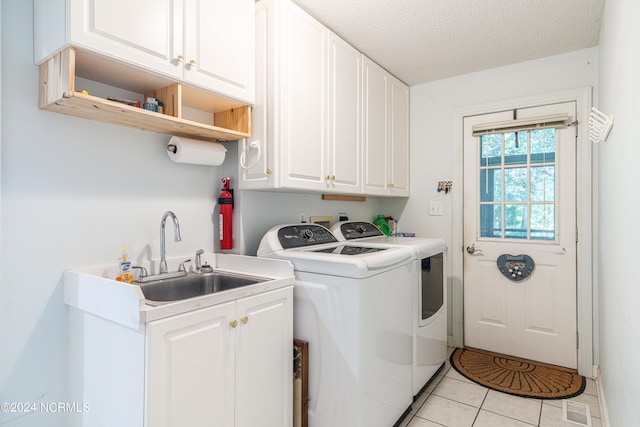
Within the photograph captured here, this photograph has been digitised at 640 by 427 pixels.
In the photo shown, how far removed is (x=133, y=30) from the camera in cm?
134

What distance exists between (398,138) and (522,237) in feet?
4.30

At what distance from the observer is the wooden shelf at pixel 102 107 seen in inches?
47.8

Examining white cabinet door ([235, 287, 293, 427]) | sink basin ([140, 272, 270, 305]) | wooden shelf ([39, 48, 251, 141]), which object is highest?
wooden shelf ([39, 48, 251, 141])

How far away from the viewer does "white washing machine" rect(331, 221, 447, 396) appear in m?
2.15

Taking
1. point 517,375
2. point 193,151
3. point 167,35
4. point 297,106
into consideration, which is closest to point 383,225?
point 517,375

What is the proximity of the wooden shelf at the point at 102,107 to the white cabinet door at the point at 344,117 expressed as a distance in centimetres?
64

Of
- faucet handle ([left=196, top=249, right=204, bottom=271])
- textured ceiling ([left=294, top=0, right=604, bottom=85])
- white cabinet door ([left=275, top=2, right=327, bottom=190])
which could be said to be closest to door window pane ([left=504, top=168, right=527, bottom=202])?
textured ceiling ([left=294, top=0, right=604, bottom=85])

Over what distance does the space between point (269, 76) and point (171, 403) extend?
1559 millimetres

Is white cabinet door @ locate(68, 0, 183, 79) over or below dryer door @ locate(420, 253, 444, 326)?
over

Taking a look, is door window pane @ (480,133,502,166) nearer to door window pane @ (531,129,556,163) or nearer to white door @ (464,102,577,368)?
white door @ (464,102,577,368)

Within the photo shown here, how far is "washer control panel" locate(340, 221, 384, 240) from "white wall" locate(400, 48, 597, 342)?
0.57 meters

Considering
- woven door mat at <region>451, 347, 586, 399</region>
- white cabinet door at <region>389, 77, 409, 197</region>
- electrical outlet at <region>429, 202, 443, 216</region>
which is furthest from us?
electrical outlet at <region>429, 202, 443, 216</region>

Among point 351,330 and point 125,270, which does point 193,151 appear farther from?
point 351,330

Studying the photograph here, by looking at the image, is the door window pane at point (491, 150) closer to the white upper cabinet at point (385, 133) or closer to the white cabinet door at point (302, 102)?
the white upper cabinet at point (385, 133)
